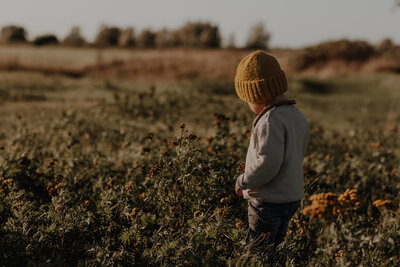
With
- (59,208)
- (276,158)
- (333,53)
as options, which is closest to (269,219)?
(276,158)

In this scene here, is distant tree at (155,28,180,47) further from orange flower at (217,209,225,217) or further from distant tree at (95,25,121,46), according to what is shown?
orange flower at (217,209,225,217)

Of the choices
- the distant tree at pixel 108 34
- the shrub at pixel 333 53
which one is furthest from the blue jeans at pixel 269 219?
the distant tree at pixel 108 34

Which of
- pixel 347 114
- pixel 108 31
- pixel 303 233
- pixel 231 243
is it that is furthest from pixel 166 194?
pixel 108 31

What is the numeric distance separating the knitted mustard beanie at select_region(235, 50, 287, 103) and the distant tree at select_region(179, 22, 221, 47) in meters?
61.8

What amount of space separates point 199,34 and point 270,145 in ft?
226

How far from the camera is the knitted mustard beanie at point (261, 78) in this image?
2686 mm

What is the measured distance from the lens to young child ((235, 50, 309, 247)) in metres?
2.61

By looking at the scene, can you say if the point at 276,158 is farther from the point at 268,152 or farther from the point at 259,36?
the point at 259,36

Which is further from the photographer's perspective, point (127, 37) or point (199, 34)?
point (199, 34)

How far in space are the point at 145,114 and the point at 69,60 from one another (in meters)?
20.8

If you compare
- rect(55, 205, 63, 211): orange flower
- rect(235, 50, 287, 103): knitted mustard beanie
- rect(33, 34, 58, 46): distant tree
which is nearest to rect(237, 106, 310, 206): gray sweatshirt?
rect(235, 50, 287, 103): knitted mustard beanie

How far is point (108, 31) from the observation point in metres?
65.8

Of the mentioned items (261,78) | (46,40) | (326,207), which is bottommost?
(326,207)

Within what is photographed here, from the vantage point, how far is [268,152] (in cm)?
258
